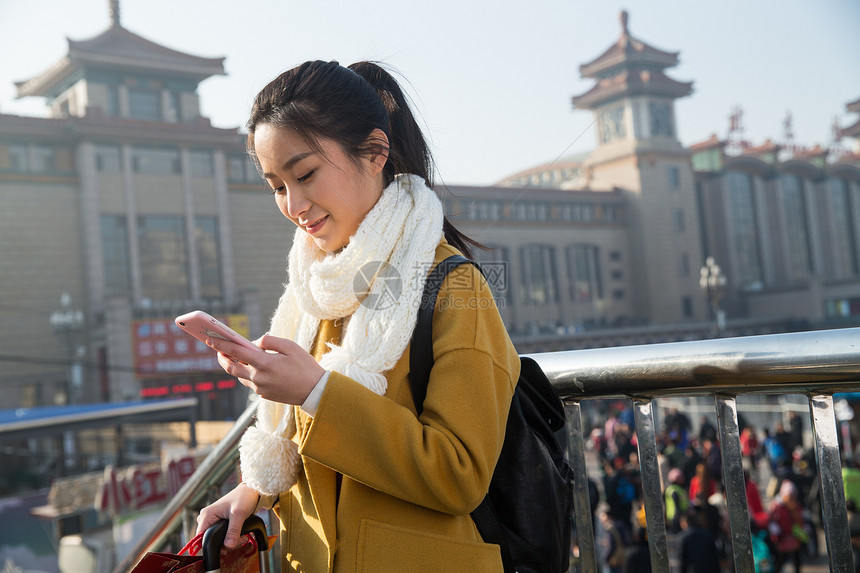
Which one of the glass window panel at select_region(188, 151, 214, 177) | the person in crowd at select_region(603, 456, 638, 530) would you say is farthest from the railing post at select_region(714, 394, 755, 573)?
the glass window panel at select_region(188, 151, 214, 177)

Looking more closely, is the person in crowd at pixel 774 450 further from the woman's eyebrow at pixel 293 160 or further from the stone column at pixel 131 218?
the stone column at pixel 131 218

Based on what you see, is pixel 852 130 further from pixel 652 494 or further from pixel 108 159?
pixel 652 494

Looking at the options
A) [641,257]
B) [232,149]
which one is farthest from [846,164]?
[232,149]

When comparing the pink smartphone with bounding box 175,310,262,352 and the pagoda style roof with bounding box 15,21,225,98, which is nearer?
the pink smartphone with bounding box 175,310,262,352

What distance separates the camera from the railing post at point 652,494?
102 cm

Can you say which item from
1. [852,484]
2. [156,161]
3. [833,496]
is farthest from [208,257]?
[833,496]

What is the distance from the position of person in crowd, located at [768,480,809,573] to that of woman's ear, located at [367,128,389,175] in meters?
5.21

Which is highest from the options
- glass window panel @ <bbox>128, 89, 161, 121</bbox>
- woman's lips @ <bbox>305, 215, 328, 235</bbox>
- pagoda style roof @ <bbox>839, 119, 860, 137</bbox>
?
pagoda style roof @ <bbox>839, 119, 860, 137</bbox>

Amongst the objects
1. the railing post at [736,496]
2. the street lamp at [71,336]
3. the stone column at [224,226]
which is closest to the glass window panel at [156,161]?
the stone column at [224,226]

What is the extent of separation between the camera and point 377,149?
105 cm

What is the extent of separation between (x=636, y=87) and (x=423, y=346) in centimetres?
3699

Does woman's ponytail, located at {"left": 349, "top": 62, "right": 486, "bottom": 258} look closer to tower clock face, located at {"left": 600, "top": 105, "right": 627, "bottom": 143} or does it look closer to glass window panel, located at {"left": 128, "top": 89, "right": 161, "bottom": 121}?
glass window panel, located at {"left": 128, "top": 89, "right": 161, "bottom": 121}

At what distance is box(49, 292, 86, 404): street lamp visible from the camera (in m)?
16.4

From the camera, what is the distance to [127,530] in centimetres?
546
